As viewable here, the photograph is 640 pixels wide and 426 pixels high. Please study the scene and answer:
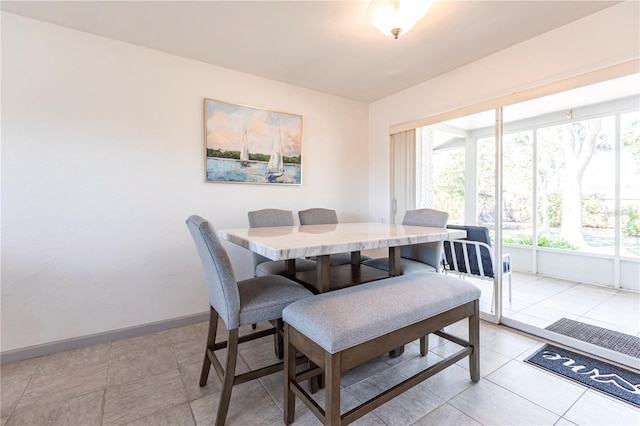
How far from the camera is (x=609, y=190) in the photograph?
3.53 metres

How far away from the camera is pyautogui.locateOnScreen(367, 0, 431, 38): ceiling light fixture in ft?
5.35

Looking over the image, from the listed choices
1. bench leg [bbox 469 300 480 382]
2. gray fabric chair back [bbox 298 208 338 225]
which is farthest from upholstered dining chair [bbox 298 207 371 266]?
bench leg [bbox 469 300 480 382]

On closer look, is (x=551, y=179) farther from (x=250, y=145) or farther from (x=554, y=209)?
(x=250, y=145)

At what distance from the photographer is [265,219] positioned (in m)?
2.54

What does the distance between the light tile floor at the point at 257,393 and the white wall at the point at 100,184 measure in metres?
0.42

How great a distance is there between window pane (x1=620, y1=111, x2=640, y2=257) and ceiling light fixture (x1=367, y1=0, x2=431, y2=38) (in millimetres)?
3445

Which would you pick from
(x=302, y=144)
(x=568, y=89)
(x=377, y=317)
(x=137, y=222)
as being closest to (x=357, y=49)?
(x=302, y=144)

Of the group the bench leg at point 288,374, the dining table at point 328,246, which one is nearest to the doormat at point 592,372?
the dining table at point 328,246

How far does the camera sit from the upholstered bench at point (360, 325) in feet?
3.74

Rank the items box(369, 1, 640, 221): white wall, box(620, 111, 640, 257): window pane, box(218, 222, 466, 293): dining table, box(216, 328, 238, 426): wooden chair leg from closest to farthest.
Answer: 1. box(218, 222, 466, 293): dining table
2. box(216, 328, 238, 426): wooden chair leg
3. box(369, 1, 640, 221): white wall
4. box(620, 111, 640, 257): window pane

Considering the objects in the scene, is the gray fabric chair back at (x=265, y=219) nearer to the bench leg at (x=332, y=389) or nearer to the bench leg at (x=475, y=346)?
the bench leg at (x=332, y=389)

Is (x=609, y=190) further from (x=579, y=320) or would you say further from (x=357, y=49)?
(x=357, y=49)

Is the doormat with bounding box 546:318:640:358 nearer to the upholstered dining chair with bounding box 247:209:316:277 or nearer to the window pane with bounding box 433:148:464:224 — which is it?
the window pane with bounding box 433:148:464:224

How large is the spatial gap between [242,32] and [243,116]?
2.68ft
